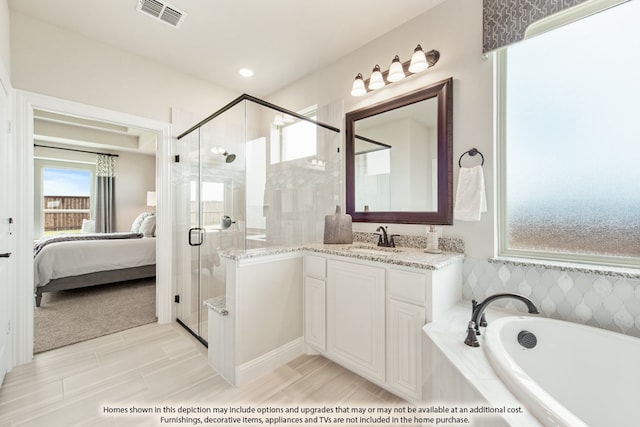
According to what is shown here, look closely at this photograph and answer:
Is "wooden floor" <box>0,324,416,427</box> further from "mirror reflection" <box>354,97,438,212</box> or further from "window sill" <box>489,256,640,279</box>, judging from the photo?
"mirror reflection" <box>354,97,438,212</box>

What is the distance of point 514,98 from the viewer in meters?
1.67

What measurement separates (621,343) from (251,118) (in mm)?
2436

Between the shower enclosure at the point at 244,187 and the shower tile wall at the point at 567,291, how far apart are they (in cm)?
138

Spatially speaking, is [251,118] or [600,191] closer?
[600,191]

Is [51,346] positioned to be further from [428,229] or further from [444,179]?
[444,179]

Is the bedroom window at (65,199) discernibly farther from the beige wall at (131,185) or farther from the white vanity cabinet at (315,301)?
the white vanity cabinet at (315,301)

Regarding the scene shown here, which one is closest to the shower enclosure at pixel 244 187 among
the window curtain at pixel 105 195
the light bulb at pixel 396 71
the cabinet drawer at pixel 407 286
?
the light bulb at pixel 396 71

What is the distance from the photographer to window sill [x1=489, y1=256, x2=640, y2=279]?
49.4 inches

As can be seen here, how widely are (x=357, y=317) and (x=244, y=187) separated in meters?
1.30

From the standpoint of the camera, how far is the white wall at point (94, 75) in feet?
6.64

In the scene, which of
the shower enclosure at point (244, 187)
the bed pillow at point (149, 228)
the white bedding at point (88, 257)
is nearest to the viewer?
the shower enclosure at point (244, 187)

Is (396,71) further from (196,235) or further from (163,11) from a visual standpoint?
Result: (196,235)

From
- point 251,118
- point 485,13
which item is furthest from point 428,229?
point 251,118

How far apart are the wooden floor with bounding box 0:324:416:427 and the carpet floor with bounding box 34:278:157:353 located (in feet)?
0.96
